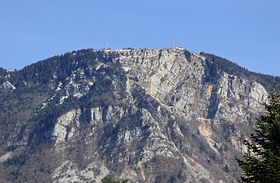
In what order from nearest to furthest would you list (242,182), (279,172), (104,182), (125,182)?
1. (279,172)
2. (242,182)
3. (125,182)
4. (104,182)

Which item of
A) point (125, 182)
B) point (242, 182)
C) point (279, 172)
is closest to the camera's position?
point (279, 172)

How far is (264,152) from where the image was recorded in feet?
110

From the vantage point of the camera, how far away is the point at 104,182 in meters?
127

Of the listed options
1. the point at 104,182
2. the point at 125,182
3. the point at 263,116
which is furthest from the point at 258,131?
the point at 104,182

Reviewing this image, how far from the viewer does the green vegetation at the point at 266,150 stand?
104 feet

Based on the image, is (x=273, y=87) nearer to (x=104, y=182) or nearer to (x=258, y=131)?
(x=258, y=131)

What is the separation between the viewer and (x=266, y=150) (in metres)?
33.5

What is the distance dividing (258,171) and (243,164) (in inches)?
42.2

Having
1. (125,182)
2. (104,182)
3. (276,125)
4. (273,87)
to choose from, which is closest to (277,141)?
(276,125)

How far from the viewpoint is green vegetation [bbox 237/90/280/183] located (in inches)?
1244

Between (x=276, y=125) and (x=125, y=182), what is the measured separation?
272 ft

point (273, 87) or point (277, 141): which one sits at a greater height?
point (273, 87)

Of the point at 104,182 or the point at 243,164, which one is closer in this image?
the point at 243,164

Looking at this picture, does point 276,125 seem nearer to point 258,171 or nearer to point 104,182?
point 258,171
